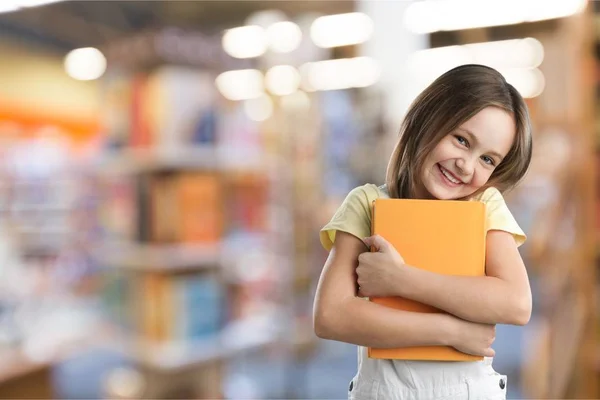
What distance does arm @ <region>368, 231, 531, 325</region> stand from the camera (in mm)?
471

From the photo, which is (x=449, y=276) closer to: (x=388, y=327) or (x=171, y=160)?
(x=388, y=327)

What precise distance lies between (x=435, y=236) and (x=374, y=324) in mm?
82

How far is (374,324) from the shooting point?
479 millimetres

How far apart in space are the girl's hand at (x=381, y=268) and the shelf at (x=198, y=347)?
7.47 ft

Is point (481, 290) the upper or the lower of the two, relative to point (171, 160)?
lower

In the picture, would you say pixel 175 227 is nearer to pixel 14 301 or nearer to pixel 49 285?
pixel 14 301

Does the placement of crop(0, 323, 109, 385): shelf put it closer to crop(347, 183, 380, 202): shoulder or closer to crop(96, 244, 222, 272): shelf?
crop(96, 244, 222, 272): shelf

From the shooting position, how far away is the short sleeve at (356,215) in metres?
0.52

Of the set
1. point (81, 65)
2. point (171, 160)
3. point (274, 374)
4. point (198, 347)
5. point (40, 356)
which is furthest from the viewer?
point (81, 65)

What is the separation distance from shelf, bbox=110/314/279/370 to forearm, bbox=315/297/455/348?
7.43 feet

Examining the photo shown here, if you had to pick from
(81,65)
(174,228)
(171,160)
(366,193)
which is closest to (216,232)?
(174,228)

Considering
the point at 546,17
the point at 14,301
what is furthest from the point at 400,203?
the point at 14,301

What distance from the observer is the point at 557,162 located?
2572 mm

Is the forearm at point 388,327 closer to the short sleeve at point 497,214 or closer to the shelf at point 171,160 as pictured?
the short sleeve at point 497,214
